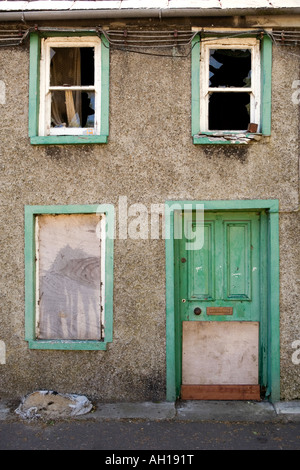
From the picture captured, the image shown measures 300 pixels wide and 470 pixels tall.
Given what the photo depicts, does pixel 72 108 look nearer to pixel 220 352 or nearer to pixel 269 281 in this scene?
pixel 269 281

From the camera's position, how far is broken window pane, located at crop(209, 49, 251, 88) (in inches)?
224

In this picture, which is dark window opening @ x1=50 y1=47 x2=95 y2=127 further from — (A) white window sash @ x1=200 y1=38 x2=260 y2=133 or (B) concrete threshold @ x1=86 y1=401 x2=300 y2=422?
(B) concrete threshold @ x1=86 y1=401 x2=300 y2=422

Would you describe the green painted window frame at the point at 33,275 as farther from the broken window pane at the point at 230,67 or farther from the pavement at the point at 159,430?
the broken window pane at the point at 230,67

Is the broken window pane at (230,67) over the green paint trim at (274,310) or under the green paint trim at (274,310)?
over

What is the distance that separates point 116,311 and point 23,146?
2.51 m

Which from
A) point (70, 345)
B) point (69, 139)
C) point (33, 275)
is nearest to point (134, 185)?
point (69, 139)

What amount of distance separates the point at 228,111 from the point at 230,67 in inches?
23.2

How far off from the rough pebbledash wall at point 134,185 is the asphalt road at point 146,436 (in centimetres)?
60

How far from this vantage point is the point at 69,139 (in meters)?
5.47

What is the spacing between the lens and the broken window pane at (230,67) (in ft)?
18.6

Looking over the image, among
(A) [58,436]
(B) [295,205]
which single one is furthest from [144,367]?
(B) [295,205]

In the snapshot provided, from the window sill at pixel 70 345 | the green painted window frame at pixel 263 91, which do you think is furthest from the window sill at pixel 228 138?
the window sill at pixel 70 345

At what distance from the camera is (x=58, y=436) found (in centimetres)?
467

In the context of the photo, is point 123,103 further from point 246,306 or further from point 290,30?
point 246,306
